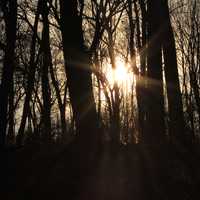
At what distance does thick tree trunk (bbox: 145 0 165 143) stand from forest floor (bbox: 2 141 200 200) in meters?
2.11

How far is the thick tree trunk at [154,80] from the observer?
898cm

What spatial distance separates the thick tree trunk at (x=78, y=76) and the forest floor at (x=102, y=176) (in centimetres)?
44

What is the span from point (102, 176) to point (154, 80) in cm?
448

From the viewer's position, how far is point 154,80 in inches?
376

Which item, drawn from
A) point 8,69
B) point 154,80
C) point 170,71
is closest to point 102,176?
point 8,69

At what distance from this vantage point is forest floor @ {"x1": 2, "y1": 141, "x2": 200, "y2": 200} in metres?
5.20

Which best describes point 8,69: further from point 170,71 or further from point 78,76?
point 170,71

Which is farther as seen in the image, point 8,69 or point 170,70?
point 170,70

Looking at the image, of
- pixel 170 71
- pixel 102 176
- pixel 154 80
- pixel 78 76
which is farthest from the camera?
pixel 154 80

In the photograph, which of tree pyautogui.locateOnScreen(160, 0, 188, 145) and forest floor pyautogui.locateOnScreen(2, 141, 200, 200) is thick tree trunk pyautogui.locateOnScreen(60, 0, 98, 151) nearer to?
forest floor pyautogui.locateOnScreen(2, 141, 200, 200)

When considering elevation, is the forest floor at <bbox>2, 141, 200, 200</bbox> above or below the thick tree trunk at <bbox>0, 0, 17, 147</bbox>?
below

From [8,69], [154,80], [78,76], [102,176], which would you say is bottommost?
[102,176]

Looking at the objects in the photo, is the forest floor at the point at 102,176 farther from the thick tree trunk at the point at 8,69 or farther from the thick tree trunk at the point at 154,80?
the thick tree trunk at the point at 154,80

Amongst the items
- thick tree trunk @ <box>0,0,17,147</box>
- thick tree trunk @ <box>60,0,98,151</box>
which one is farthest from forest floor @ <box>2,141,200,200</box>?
thick tree trunk @ <box>0,0,17,147</box>
